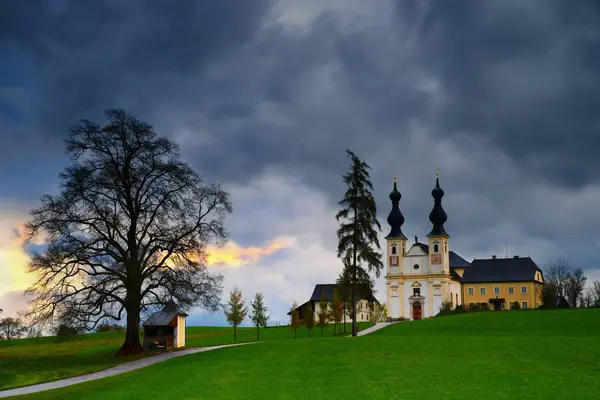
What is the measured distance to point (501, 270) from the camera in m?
102

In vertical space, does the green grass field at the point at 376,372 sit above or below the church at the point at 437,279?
below

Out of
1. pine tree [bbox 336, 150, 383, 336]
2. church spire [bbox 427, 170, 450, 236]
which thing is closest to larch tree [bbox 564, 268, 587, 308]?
church spire [bbox 427, 170, 450, 236]

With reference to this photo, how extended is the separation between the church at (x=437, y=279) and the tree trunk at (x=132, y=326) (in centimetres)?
5802

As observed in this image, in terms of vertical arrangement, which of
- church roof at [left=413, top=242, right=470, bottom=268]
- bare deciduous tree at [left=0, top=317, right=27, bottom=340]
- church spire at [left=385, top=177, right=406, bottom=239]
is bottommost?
bare deciduous tree at [left=0, top=317, right=27, bottom=340]

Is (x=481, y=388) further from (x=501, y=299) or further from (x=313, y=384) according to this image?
(x=501, y=299)

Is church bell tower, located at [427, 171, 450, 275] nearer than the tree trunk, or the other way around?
the tree trunk

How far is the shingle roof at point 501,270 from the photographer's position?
101 m

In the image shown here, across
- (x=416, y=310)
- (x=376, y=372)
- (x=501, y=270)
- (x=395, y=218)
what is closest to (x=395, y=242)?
(x=395, y=218)

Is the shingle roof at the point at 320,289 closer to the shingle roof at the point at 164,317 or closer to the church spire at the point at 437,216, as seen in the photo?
the church spire at the point at 437,216

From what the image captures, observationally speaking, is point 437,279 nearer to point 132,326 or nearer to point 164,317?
point 164,317

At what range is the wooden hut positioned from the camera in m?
49.3

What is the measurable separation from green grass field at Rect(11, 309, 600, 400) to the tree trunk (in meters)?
6.70

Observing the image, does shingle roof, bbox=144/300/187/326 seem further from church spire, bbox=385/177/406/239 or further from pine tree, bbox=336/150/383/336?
church spire, bbox=385/177/406/239

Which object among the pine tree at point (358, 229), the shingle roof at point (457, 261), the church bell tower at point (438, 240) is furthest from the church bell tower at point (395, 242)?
the pine tree at point (358, 229)
